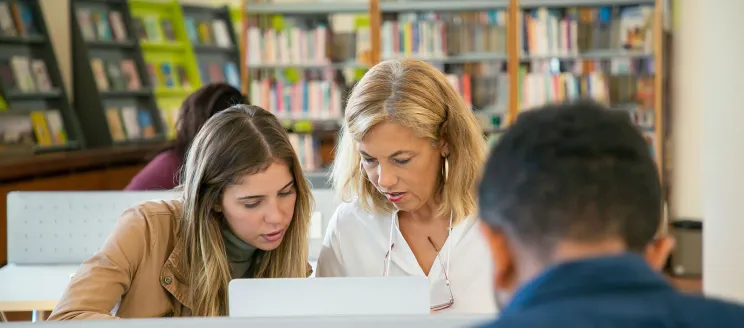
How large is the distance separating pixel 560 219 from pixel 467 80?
6.27 metres

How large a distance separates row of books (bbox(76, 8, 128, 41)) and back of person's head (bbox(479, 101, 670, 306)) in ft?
25.1

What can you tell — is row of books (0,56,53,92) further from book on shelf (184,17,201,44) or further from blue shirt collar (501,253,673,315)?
blue shirt collar (501,253,673,315)

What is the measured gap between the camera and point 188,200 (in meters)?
2.34

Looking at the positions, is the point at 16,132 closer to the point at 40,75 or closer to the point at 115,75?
the point at 40,75

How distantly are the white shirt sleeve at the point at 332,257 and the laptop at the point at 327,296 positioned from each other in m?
0.87

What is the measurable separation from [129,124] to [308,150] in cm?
213

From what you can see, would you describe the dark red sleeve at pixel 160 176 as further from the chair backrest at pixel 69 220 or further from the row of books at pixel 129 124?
the row of books at pixel 129 124

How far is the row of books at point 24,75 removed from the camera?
700 cm

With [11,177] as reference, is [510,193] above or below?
above

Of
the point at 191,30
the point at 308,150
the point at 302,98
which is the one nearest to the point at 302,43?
the point at 302,98

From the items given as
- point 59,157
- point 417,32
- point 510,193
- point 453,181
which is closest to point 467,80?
point 417,32

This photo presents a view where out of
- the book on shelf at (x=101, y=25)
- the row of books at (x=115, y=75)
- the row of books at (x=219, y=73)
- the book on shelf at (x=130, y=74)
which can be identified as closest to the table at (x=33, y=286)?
the row of books at (x=115, y=75)

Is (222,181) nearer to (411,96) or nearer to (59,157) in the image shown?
(411,96)

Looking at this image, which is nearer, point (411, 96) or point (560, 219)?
point (560, 219)
